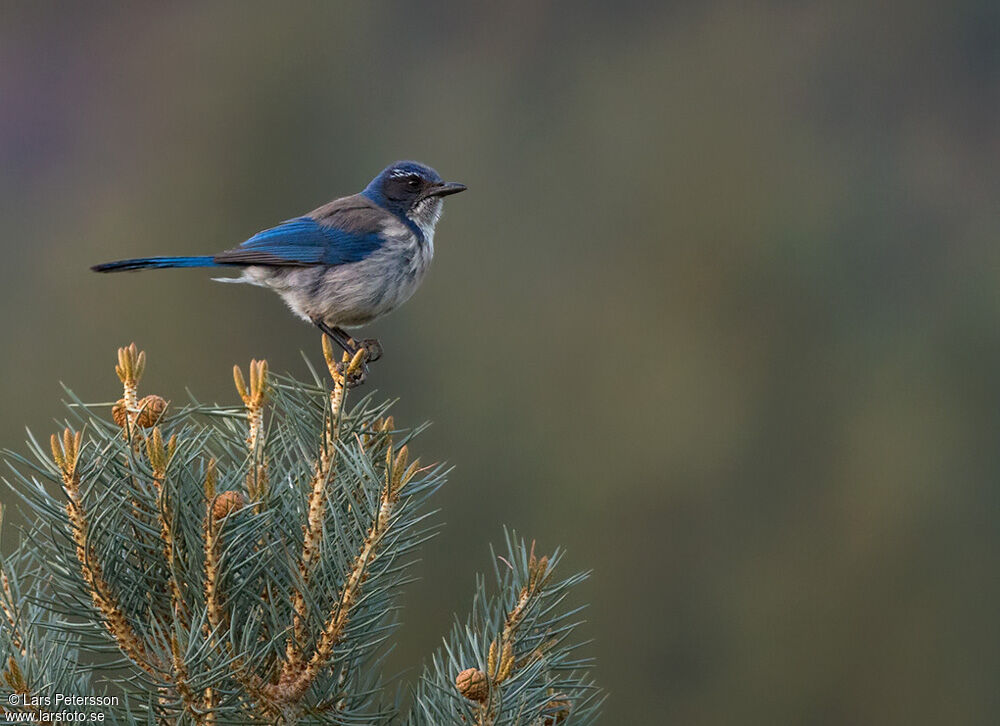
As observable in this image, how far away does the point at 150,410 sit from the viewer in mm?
1842

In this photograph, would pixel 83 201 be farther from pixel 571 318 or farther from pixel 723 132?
pixel 723 132

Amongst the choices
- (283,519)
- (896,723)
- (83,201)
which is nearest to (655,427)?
(896,723)

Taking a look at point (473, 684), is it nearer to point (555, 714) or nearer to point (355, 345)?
point (555, 714)

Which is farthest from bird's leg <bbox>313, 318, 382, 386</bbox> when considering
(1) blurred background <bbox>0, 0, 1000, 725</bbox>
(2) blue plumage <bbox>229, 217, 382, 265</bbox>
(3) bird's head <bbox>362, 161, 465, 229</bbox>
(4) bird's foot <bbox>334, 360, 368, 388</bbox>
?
(1) blurred background <bbox>0, 0, 1000, 725</bbox>

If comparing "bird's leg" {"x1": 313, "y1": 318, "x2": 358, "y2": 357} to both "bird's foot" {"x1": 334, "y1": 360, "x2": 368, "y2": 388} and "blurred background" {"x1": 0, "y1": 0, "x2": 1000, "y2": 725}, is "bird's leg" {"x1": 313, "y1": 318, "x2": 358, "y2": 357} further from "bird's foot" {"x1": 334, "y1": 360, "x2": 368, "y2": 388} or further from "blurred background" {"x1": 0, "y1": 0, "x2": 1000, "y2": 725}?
"blurred background" {"x1": 0, "y1": 0, "x2": 1000, "y2": 725}

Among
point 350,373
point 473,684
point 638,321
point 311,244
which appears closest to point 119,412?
point 350,373

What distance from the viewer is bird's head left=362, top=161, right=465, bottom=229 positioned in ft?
13.7

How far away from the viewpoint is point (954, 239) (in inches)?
340

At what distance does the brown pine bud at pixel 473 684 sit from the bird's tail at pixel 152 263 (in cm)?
169

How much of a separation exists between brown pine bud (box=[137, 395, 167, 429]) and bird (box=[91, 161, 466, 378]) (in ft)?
5.49

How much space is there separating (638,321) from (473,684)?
19.9ft

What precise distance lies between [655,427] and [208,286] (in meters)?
2.82

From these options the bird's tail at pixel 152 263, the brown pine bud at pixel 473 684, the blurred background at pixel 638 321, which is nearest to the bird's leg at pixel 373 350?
the bird's tail at pixel 152 263

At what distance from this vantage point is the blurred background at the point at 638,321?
Result: 702 centimetres
